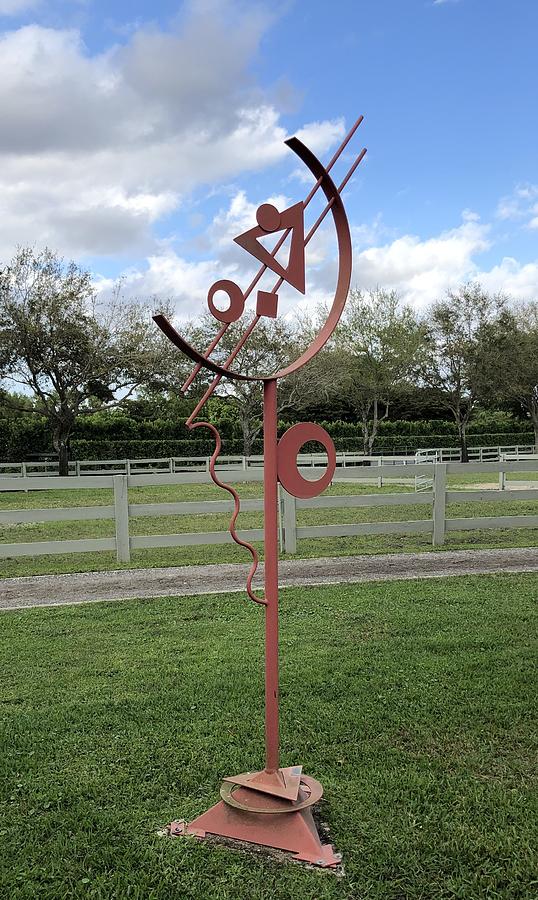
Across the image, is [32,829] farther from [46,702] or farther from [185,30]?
[185,30]

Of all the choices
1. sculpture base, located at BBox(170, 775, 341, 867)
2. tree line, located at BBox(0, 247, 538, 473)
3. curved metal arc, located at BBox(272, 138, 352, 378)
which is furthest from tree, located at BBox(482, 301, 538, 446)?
sculpture base, located at BBox(170, 775, 341, 867)

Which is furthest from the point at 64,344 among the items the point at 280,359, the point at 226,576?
the point at 226,576

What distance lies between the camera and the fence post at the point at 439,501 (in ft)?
28.9

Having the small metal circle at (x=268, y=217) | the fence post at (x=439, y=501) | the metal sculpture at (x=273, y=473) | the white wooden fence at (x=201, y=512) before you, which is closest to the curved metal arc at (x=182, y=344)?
the metal sculpture at (x=273, y=473)

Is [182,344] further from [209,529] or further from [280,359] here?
[280,359]

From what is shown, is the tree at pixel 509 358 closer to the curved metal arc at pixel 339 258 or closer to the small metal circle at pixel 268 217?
the curved metal arc at pixel 339 258

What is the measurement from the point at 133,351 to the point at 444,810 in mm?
22477

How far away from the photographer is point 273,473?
274 cm

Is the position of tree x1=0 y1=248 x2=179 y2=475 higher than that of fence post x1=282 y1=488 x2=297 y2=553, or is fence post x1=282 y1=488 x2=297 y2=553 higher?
tree x1=0 y1=248 x2=179 y2=475

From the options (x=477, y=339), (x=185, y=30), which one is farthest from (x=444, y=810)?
(x=477, y=339)

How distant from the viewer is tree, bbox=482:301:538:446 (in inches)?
1294

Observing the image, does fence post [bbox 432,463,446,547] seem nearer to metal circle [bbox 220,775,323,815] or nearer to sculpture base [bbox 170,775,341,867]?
metal circle [bbox 220,775,323,815]

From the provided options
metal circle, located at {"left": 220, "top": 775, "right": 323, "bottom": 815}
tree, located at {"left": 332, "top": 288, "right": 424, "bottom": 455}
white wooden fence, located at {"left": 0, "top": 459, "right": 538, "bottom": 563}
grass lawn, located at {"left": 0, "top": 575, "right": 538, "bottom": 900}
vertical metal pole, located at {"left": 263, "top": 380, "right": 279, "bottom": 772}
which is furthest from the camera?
tree, located at {"left": 332, "top": 288, "right": 424, "bottom": 455}

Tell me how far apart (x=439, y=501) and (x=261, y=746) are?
6127 mm
